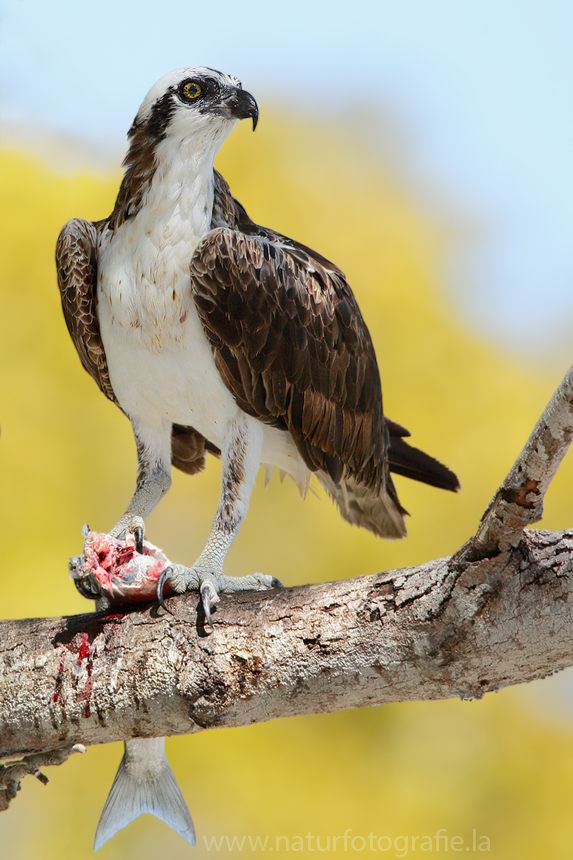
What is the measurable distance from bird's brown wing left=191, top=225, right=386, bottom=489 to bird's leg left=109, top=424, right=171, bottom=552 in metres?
0.68

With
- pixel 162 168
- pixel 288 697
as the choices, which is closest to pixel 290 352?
pixel 162 168

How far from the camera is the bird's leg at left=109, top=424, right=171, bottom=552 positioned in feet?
15.0

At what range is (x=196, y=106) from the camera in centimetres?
407

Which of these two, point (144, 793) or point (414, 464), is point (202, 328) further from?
point (144, 793)

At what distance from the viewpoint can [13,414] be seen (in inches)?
390

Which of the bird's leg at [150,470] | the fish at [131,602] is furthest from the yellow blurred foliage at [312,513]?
the fish at [131,602]

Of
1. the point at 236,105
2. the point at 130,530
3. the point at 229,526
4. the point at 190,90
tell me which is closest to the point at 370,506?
the point at 229,526

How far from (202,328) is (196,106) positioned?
1049 mm

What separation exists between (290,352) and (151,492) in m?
1.12

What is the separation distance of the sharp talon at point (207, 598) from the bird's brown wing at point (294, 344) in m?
0.96

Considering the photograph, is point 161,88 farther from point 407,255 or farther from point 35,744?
point 407,255

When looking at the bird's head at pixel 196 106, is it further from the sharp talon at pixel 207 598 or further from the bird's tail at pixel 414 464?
the sharp talon at pixel 207 598

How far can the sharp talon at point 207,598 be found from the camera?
361cm

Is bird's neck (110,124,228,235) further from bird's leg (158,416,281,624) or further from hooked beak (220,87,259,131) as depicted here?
bird's leg (158,416,281,624)
